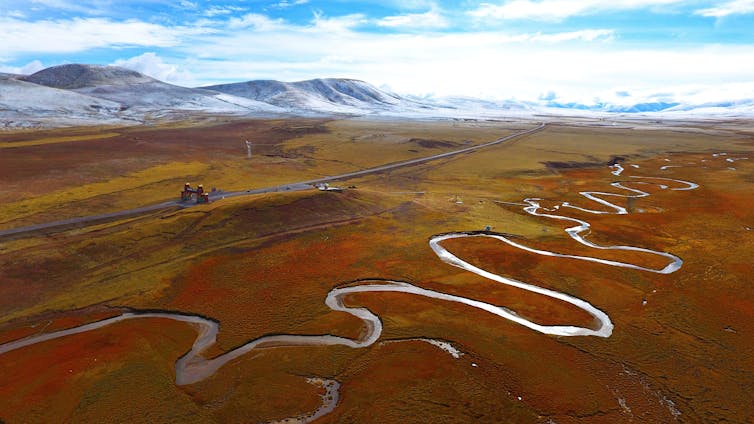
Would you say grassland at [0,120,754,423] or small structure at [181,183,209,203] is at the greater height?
small structure at [181,183,209,203]

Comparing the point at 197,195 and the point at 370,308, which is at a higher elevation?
the point at 197,195

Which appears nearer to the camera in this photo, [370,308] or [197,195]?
[370,308]

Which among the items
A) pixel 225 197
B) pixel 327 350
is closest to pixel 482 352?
pixel 327 350

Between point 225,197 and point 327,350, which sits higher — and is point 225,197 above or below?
above

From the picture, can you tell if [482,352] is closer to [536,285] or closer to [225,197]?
[536,285]

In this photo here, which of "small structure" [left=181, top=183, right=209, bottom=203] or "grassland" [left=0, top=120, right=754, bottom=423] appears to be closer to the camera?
"grassland" [left=0, top=120, right=754, bottom=423]

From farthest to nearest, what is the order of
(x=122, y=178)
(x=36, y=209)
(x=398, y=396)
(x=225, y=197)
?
(x=122, y=178), (x=225, y=197), (x=36, y=209), (x=398, y=396)

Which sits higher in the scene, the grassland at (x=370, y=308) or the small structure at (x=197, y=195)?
the small structure at (x=197, y=195)

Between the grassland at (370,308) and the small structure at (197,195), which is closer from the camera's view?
the grassland at (370,308)
